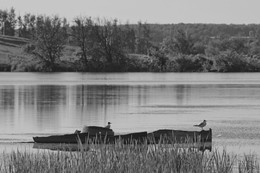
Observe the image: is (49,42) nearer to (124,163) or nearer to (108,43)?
(108,43)

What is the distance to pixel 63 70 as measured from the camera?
13612 cm

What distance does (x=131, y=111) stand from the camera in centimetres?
5172

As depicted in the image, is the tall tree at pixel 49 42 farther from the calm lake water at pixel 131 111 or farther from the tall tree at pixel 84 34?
the calm lake water at pixel 131 111

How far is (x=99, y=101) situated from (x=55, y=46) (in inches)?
3028

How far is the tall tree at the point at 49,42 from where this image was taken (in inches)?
5309

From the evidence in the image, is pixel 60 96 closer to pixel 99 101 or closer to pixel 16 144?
pixel 99 101

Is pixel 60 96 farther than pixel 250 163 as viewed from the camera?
Yes

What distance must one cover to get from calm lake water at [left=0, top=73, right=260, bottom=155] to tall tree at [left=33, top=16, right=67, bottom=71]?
5323cm

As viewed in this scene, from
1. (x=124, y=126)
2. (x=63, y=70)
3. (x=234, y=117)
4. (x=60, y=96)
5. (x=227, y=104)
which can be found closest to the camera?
(x=124, y=126)

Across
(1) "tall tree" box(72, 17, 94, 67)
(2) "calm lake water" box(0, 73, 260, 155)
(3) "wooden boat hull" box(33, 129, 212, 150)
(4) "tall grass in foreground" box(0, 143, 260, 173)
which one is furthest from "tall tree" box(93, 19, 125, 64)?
(4) "tall grass in foreground" box(0, 143, 260, 173)

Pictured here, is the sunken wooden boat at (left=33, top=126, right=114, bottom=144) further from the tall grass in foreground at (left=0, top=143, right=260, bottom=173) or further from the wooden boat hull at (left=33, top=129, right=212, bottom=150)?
the tall grass in foreground at (left=0, top=143, right=260, bottom=173)

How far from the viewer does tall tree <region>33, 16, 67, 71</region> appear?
13484cm

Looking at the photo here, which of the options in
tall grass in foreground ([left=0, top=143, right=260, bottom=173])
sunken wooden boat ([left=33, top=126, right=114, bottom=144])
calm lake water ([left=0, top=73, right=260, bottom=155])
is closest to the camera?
tall grass in foreground ([left=0, top=143, right=260, bottom=173])

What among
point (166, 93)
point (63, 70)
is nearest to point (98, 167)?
point (166, 93)
